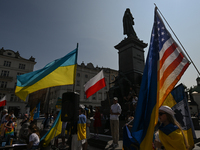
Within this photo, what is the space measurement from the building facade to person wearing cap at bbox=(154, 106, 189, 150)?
4224cm

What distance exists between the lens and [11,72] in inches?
1526

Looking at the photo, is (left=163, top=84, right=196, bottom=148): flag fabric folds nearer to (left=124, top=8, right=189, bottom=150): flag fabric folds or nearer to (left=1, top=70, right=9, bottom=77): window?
(left=124, top=8, right=189, bottom=150): flag fabric folds

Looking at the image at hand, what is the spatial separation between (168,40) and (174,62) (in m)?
0.66

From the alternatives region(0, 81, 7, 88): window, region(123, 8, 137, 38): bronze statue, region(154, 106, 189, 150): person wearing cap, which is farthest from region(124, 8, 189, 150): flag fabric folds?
region(0, 81, 7, 88): window

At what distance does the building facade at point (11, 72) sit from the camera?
3675 centimetres

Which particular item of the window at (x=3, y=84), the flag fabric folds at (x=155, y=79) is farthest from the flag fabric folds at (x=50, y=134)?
the window at (x=3, y=84)

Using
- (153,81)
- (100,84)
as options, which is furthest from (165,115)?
(100,84)

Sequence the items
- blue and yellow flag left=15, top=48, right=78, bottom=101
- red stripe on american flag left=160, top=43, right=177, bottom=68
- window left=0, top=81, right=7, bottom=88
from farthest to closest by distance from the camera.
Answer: window left=0, top=81, right=7, bottom=88 → blue and yellow flag left=15, top=48, right=78, bottom=101 → red stripe on american flag left=160, top=43, right=177, bottom=68

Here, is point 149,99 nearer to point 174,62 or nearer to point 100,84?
point 174,62

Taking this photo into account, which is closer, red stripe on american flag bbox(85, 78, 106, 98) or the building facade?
red stripe on american flag bbox(85, 78, 106, 98)

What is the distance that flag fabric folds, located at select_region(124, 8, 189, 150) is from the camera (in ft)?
7.55

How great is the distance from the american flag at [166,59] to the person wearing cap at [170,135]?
25.7 inches

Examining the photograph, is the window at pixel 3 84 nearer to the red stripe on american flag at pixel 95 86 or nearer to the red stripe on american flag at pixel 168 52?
the red stripe on american flag at pixel 95 86

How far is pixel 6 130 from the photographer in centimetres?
677
